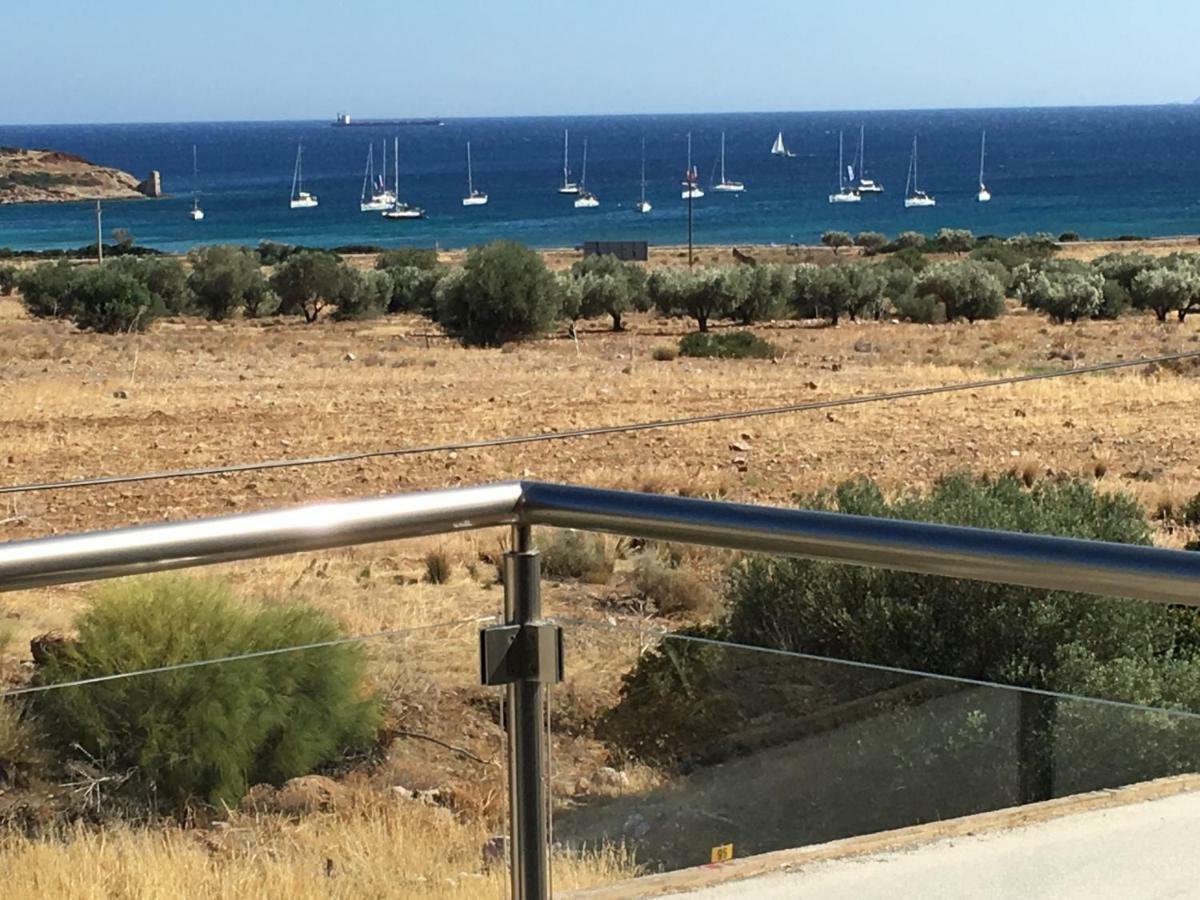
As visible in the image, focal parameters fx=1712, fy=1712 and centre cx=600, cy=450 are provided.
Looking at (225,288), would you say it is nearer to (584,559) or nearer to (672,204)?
(584,559)

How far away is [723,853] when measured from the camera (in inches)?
94.9

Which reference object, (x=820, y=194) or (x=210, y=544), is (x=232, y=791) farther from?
(x=820, y=194)

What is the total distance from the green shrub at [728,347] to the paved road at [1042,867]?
72.5 ft

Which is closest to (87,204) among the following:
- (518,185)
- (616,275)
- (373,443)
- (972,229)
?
(518,185)

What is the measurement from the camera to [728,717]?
239 centimetres

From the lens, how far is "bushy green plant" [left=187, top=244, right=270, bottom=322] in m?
35.9

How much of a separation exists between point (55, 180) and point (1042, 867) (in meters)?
146

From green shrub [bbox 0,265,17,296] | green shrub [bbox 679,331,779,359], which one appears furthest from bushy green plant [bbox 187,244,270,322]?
green shrub [bbox 679,331,779,359]

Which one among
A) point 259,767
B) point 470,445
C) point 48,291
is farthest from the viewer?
point 48,291

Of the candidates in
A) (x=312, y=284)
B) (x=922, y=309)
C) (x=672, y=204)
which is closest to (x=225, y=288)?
(x=312, y=284)

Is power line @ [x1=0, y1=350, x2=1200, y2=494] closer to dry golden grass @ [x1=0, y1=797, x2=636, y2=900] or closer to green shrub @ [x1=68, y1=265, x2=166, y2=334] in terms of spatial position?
dry golden grass @ [x1=0, y1=797, x2=636, y2=900]

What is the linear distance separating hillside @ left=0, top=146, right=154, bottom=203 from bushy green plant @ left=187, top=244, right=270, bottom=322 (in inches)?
3963

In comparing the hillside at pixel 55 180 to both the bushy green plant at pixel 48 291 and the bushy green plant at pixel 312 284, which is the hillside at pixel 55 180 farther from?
the bushy green plant at pixel 312 284

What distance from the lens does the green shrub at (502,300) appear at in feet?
95.3
